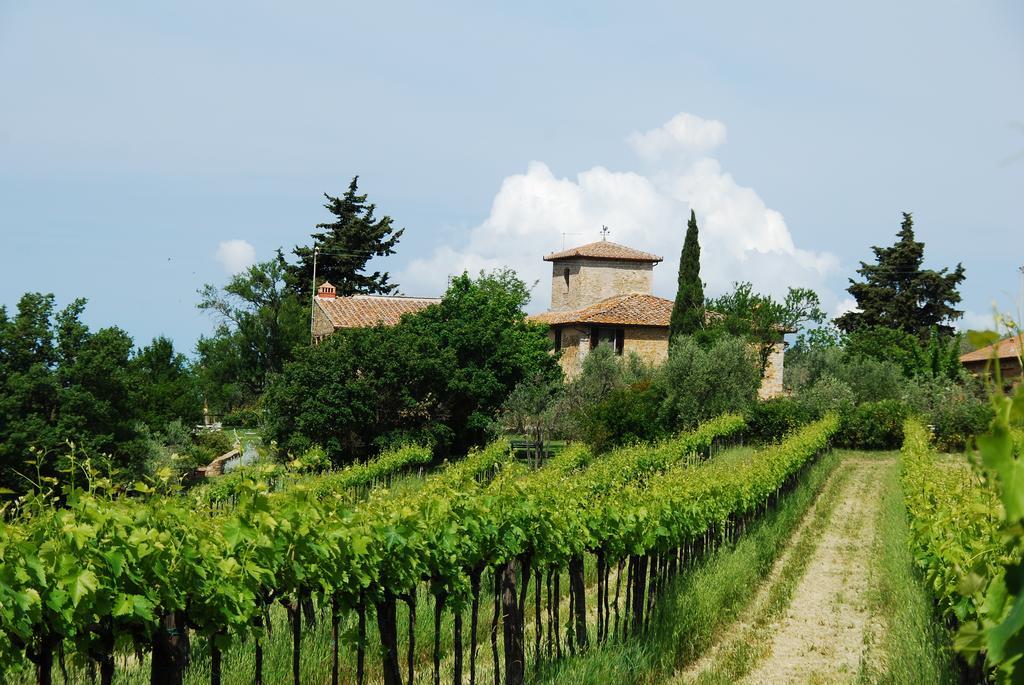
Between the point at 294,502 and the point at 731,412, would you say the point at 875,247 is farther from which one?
the point at 294,502

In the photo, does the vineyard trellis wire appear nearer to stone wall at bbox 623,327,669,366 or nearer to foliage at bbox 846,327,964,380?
stone wall at bbox 623,327,669,366

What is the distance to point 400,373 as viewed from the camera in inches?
1292

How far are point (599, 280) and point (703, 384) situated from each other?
17.7 m

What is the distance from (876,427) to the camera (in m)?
34.4

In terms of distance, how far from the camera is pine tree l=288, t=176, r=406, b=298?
60625 mm

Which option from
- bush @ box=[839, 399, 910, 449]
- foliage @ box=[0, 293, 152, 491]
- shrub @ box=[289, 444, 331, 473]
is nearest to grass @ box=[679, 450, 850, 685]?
shrub @ box=[289, 444, 331, 473]

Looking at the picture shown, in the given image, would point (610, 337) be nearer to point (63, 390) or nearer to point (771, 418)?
point (771, 418)

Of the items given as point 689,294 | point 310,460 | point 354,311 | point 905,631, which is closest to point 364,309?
point 354,311

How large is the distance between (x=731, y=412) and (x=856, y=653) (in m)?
24.6

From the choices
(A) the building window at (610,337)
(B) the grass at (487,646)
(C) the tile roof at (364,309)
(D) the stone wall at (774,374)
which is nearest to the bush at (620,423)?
(A) the building window at (610,337)

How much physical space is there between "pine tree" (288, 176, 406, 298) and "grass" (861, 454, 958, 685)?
160 ft

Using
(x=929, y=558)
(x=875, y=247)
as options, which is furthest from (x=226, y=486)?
(x=875, y=247)

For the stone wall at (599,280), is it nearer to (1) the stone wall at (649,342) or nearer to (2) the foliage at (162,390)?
(1) the stone wall at (649,342)

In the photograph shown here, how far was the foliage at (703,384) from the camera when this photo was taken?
112ft
